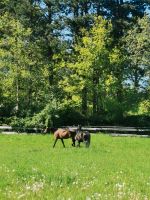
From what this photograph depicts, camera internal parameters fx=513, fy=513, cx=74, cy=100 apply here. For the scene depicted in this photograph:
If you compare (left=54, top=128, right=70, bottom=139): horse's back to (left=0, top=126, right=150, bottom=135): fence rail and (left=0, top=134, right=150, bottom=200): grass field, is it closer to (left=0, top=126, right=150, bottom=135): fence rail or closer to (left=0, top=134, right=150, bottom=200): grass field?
(left=0, top=134, right=150, bottom=200): grass field

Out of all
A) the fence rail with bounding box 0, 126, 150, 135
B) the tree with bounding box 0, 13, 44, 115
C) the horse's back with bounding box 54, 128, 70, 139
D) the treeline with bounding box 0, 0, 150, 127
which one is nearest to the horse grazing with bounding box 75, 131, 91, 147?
the horse's back with bounding box 54, 128, 70, 139

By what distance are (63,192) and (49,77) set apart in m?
50.9

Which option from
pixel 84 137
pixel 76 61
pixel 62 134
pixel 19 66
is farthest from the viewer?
pixel 76 61

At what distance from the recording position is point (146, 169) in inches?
813

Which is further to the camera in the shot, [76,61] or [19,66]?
[76,61]

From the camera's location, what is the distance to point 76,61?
6181 cm

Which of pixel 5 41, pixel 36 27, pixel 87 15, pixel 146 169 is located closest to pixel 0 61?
pixel 5 41

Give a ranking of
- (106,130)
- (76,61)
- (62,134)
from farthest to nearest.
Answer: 1. (76,61)
2. (106,130)
3. (62,134)

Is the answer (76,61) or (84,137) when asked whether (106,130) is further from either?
(84,137)

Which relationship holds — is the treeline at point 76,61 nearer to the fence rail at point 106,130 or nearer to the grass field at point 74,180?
the fence rail at point 106,130

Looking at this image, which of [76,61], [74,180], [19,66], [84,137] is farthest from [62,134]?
[76,61]

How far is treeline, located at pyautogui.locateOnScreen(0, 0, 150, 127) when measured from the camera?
5683 centimetres

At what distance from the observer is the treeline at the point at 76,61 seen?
5683cm

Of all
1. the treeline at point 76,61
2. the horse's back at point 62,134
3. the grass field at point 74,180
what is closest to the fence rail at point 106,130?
the treeline at point 76,61
